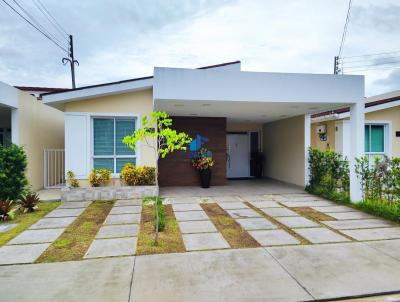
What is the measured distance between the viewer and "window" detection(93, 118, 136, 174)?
842cm

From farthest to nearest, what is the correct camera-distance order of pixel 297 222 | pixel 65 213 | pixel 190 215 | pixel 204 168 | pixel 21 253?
pixel 204 168, pixel 65 213, pixel 190 215, pixel 297 222, pixel 21 253

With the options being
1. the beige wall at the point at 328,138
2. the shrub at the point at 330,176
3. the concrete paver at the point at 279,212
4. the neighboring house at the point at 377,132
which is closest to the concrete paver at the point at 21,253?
the concrete paver at the point at 279,212

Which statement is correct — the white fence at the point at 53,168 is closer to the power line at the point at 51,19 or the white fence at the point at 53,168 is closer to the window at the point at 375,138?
the power line at the point at 51,19

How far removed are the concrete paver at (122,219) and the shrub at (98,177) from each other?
207cm

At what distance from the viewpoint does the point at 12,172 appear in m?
7.41

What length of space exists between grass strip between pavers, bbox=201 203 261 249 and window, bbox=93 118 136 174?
314 centimetres

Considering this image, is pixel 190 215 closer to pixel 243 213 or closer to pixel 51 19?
pixel 243 213

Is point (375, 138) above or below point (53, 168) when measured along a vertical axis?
above

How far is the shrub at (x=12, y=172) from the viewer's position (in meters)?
7.23

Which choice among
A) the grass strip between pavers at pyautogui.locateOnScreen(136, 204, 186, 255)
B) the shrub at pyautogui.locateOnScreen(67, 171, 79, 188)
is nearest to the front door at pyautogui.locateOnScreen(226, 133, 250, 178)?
the shrub at pyautogui.locateOnScreen(67, 171, 79, 188)

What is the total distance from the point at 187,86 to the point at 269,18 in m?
5.05

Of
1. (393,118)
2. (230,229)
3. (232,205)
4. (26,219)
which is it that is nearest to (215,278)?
(230,229)

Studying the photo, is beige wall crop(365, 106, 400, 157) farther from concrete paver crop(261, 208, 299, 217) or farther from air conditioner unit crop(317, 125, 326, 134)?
concrete paver crop(261, 208, 299, 217)

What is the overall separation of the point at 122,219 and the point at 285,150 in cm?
763
